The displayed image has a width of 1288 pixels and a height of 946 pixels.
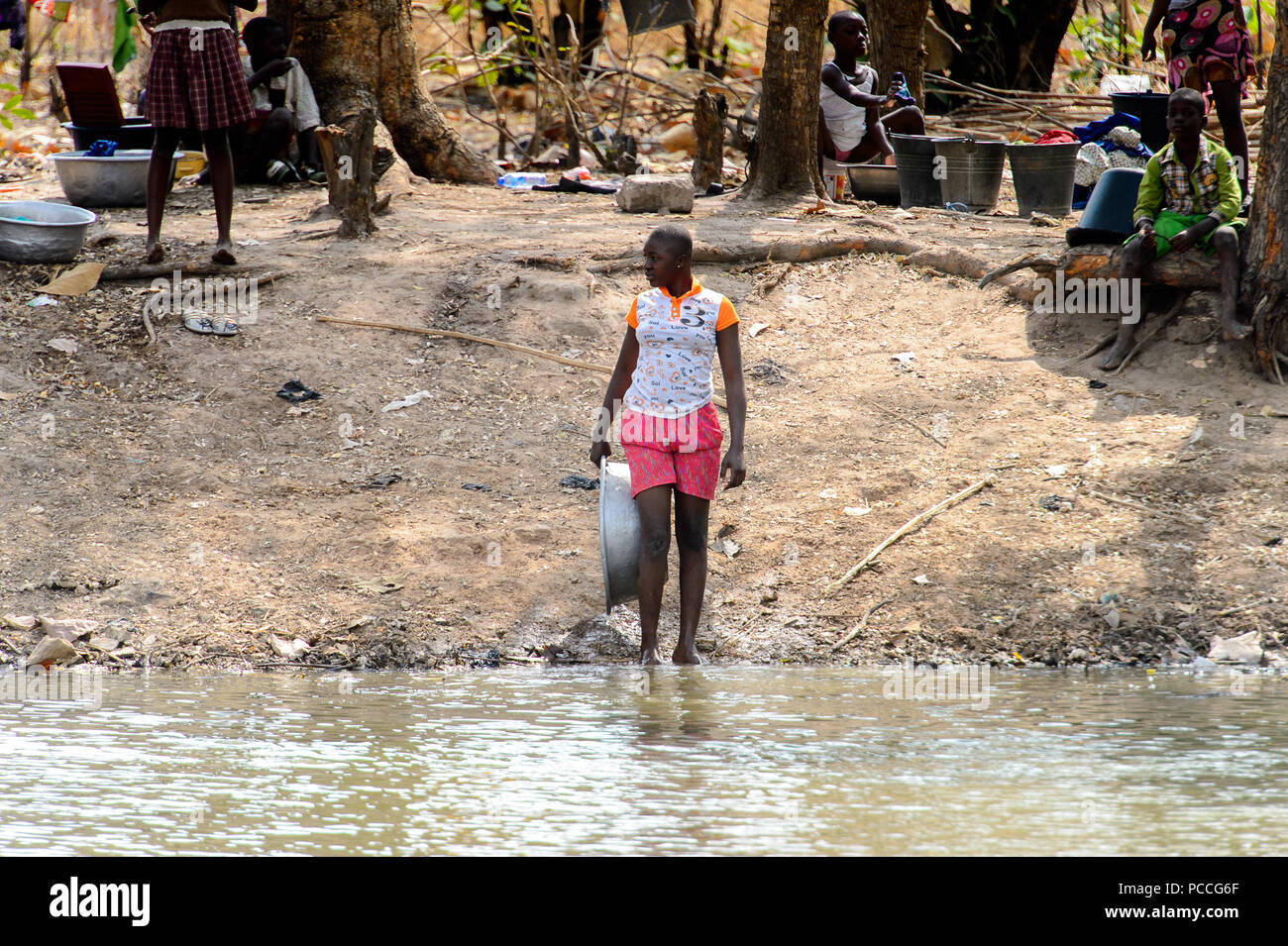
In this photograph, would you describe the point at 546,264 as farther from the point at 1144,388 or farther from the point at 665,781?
the point at 665,781

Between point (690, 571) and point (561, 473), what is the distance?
4.70ft

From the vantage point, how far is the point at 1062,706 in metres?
4.17

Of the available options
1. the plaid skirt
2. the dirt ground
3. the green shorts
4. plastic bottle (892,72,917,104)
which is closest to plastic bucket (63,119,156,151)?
the dirt ground

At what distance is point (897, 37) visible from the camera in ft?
37.3

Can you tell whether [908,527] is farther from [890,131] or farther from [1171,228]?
[890,131]

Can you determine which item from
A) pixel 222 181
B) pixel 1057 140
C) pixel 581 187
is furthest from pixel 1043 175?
pixel 222 181

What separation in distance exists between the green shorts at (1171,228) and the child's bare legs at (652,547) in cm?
313

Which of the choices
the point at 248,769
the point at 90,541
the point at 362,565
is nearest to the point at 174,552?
the point at 90,541

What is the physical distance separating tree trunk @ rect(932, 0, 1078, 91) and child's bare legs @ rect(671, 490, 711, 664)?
37.7 feet

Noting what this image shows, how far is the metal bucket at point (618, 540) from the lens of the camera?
4730 millimetres

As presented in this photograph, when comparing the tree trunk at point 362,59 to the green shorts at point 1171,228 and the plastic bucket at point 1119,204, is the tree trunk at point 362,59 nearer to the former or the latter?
the plastic bucket at point 1119,204

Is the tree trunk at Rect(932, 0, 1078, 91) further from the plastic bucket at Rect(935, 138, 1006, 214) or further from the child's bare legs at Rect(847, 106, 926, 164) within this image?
the plastic bucket at Rect(935, 138, 1006, 214)

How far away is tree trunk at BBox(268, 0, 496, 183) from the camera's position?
9.77 meters
